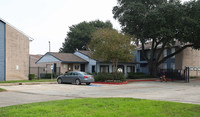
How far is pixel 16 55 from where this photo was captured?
2895 cm

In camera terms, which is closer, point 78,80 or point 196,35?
point 78,80

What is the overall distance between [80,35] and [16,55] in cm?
3258

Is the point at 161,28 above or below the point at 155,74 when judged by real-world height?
above

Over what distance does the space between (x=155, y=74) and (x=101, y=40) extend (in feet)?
52.1

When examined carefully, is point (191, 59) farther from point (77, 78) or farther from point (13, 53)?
point (13, 53)

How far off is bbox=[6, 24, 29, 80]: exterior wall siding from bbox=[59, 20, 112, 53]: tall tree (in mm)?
29715

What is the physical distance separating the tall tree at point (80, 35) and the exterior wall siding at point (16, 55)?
29715 mm

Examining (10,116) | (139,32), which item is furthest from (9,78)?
(10,116)

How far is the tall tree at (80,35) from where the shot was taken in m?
60.5

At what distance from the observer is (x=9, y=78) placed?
90.5 ft

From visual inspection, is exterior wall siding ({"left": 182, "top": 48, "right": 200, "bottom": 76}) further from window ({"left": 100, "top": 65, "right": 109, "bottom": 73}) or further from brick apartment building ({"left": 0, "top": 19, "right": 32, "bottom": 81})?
brick apartment building ({"left": 0, "top": 19, "right": 32, "bottom": 81})

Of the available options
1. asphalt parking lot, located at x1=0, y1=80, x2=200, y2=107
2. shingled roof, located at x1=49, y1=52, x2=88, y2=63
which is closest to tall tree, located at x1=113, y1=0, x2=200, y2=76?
shingled roof, located at x1=49, y1=52, x2=88, y2=63

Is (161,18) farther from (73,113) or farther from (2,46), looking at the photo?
(73,113)

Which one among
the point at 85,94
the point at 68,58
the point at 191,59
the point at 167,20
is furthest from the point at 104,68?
the point at 85,94
